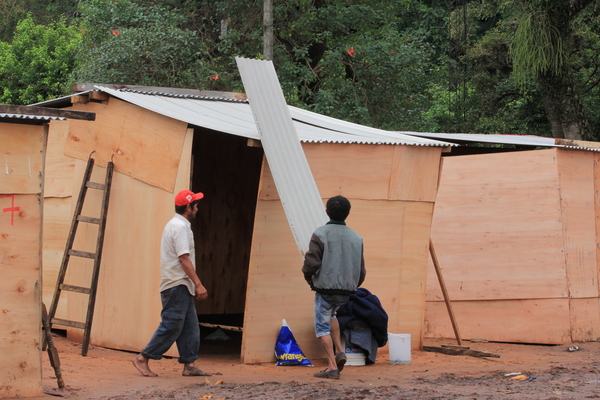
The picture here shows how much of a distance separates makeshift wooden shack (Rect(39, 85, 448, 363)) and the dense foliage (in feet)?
25.8

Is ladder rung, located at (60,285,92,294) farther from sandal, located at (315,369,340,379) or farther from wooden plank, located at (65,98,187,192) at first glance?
sandal, located at (315,369,340,379)

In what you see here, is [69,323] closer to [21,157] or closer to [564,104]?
[21,157]

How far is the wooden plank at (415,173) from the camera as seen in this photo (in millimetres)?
8039

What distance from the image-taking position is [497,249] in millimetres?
9656

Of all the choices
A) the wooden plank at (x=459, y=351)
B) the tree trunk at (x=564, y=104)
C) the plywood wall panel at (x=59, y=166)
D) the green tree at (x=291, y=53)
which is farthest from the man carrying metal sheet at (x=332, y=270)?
the tree trunk at (x=564, y=104)

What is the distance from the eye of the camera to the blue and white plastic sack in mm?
7402

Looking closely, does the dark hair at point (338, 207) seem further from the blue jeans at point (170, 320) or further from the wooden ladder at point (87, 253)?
the wooden ladder at point (87, 253)

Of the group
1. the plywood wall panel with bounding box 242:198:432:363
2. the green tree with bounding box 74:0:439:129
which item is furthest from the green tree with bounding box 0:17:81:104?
the plywood wall panel with bounding box 242:198:432:363

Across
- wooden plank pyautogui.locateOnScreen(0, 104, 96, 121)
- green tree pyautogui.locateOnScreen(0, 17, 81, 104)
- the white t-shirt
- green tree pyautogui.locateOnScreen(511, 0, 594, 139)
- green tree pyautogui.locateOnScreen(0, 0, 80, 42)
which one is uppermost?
green tree pyautogui.locateOnScreen(0, 0, 80, 42)

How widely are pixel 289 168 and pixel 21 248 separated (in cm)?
258

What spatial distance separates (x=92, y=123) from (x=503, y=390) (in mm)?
5438

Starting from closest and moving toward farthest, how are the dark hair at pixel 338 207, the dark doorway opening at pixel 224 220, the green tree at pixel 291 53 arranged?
the dark hair at pixel 338 207
the dark doorway opening at pixel 224 220
the green tree at pixel 291 53

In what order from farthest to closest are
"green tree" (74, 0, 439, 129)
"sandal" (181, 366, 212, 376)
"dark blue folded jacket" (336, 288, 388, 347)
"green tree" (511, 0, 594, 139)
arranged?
1. "green tree" (74, 0, 439, 129)
2. "green tree" (511, 0, 594, 139)
3. "dark blue folded jacket" (336, 288, 388, 347)
4. "sandal" (181, 366, 212, 376)

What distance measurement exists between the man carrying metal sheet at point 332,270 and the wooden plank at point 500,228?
348 centimetres
